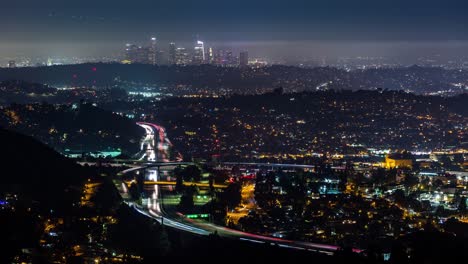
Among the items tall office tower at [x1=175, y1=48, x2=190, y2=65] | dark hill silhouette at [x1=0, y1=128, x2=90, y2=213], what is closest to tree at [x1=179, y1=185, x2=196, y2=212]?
dark hill silhouette at [x1=0, y1=128, x2=90, y2=213]

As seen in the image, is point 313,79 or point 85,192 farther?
point 313,79

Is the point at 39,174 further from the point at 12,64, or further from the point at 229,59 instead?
the point at 229,59

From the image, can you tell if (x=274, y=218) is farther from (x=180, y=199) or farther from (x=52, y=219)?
(x=52, y=219)

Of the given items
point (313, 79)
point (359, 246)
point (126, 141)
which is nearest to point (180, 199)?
point (359, 246)

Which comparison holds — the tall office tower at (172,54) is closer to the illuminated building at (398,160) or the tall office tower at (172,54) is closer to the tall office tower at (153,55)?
the tall office tower at (153,55)

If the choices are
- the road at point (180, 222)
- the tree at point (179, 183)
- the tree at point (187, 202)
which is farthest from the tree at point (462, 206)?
the tree at point (179, 183)

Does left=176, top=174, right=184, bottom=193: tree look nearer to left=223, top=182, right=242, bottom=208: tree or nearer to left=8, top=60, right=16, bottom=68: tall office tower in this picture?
left=223, top=182, right=242, bottom=208: tree
